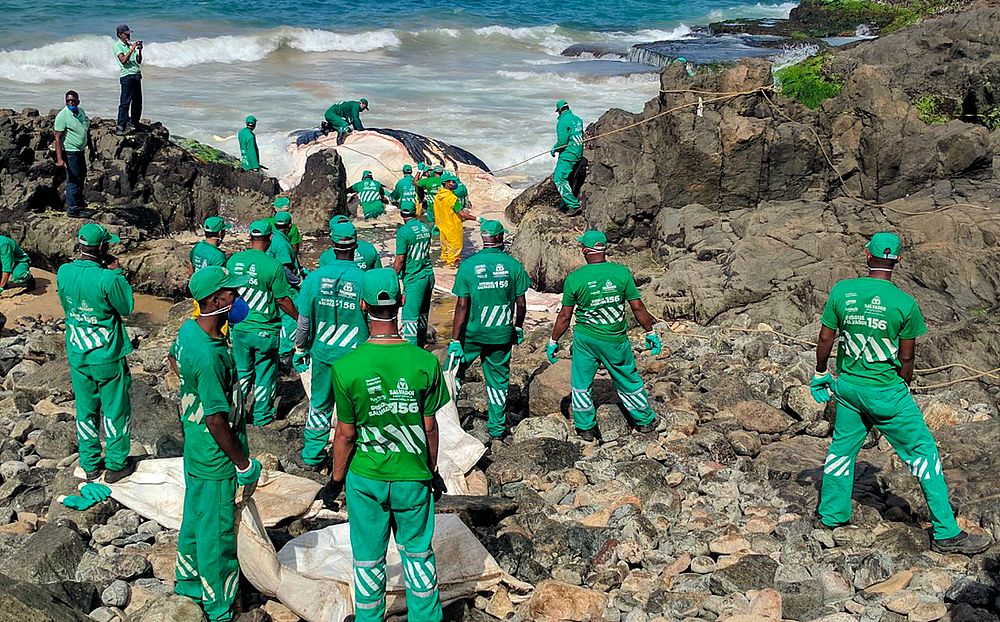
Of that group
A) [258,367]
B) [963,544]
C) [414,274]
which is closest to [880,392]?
[963,544]

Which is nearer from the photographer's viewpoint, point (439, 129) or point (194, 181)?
point (194, 181)

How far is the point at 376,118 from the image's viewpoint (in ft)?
89.7

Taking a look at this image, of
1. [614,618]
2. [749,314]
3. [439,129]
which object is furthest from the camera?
[439,129]

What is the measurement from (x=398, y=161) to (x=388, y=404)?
14.7 m

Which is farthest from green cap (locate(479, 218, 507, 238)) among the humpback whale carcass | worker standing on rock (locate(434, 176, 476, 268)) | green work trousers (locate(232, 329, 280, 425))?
the humpback whale carcass

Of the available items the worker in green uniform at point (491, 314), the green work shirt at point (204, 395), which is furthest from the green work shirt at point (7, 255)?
the green work shirt at point (204, 395)

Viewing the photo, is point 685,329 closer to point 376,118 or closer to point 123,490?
point 123,490

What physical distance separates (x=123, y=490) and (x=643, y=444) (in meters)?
3.96

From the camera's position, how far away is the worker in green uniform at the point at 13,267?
11.7 m

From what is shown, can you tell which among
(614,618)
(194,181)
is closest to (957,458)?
(614,618)

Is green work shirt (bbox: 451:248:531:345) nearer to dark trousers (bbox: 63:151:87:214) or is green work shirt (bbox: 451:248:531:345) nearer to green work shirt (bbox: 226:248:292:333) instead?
green work shirt (bbox: 226:248:292:333)

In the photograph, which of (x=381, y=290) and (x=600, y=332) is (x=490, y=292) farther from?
(x=381, y=290)

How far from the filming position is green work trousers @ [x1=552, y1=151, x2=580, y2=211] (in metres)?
14.7

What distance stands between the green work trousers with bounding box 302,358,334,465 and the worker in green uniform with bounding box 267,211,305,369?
198cm
